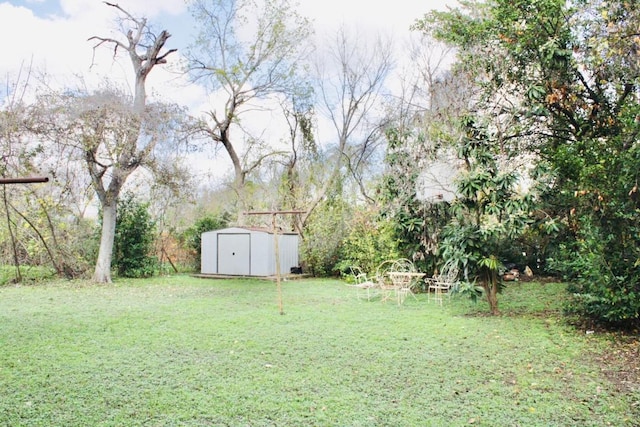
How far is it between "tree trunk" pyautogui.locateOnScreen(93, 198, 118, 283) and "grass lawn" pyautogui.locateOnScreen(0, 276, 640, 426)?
3.97 m

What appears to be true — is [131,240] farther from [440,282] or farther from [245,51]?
[440,282]

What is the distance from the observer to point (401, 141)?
1023 cm

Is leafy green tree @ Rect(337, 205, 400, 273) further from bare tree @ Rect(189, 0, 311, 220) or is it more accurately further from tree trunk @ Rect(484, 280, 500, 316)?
bare tree @ Rect(189, 0, 311, 220)

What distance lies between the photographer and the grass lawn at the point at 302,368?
3.47 meters

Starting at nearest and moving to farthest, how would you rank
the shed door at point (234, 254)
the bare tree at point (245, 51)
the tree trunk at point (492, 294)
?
the tree trunk at point (492, 294), the shed door at point (234, 254), the bare tree at point (245, 51)

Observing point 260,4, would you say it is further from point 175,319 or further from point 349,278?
point 175,319

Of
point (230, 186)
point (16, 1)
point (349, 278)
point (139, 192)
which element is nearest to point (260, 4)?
point (230, 186)

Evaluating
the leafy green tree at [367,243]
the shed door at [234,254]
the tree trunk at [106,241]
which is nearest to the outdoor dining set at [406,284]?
the leafy green tree at [367,243]

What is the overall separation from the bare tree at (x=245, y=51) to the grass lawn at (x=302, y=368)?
37.3ft

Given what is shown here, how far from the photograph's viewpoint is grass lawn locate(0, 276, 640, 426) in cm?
347

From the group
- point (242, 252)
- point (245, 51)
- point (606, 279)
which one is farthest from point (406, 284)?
point (245, 51)

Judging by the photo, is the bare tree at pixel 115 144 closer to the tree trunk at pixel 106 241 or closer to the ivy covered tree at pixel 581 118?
the tree trunk at pixel 106 241

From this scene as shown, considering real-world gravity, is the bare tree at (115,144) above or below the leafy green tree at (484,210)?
above

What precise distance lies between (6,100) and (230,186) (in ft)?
30.4
